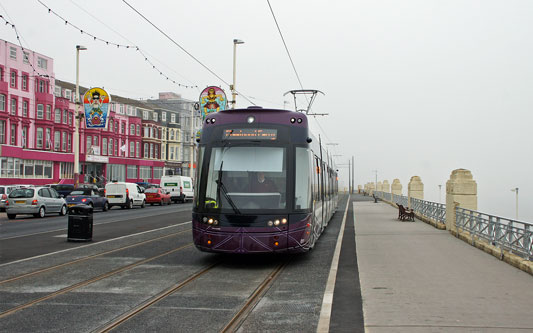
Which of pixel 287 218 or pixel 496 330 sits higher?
pixel 287 218

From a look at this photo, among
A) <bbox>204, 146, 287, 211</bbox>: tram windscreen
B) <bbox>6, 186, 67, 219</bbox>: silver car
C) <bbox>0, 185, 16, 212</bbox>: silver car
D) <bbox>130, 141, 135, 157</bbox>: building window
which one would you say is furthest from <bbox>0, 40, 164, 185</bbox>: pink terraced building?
<bbox>204, 146, 287, 211</bbox>: tram windscreen

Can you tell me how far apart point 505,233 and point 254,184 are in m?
5.78

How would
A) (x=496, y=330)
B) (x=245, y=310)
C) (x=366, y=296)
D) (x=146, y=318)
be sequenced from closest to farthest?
(x=496, y=330)
(x=146, y=318)
(x=245, y=310)
(x=366, y=296)

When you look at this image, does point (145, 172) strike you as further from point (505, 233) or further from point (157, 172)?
point (505, 233)

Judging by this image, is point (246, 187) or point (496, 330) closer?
point (496, 330)

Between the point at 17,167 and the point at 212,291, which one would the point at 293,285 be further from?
the point at 17,167

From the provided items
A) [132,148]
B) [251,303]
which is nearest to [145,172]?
[132,148]

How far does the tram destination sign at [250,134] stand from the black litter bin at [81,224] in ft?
20.9

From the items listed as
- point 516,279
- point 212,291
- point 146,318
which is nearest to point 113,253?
point 212,291

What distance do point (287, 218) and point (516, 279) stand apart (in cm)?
432

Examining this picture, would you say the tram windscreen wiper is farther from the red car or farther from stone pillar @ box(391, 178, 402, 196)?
stone pillar @ box(391, 178, 402, 196)

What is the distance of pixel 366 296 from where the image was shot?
8234mm

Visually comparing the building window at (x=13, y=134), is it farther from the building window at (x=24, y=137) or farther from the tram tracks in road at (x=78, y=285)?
the tram tracks in road at (x=78, y=285)

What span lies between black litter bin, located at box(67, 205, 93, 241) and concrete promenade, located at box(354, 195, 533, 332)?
772cm
